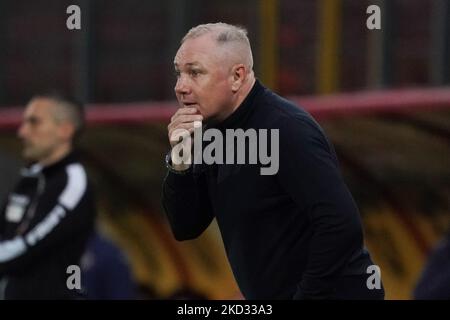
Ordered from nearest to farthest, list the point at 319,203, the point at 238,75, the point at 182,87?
the point at 319,203 < the point at 182,87 < the point at 238,75

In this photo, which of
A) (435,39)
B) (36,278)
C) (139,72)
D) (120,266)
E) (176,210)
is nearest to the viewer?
(176,210)

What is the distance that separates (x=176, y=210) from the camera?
5.30 m

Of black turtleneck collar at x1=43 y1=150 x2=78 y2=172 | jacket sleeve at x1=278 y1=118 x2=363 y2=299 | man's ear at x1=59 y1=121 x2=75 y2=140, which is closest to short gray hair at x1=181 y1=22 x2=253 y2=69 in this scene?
jacket sleeve at x1=278 y1=118 x2=363 y2=299

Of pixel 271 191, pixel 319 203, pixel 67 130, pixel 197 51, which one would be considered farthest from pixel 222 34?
pixel 67 130

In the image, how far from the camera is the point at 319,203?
4832mm

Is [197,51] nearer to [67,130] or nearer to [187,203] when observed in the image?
[187,203]

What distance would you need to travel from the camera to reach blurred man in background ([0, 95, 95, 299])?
759 cm

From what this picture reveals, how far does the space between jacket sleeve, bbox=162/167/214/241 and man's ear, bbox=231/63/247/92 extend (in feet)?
1.10

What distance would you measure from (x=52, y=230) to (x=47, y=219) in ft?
0.28

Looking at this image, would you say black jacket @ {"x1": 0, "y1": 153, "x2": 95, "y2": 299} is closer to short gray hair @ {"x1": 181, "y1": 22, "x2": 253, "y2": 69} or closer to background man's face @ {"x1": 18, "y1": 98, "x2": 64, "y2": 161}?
background man's face @ {"x1": 18, "y1": 98, "x2": 64, "y2": 161}

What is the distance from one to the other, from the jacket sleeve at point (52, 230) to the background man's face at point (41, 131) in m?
0.29
